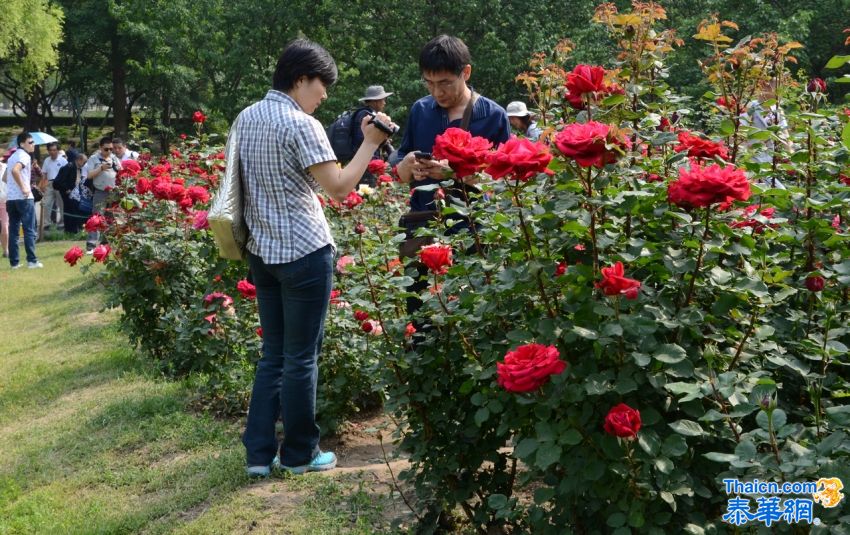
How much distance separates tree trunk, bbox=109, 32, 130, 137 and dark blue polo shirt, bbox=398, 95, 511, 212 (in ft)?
111

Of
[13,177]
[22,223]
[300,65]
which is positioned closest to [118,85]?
[22,223]

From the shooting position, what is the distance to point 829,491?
80.0 inches

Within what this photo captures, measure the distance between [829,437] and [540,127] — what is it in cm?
165

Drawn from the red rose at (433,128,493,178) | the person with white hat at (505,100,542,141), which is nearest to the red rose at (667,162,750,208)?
the red rose at (433,128,493,178)

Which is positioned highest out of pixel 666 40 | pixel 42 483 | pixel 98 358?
pixel 666 40

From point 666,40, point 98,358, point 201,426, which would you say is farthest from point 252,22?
point 666,40

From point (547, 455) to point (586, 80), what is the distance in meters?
1.08

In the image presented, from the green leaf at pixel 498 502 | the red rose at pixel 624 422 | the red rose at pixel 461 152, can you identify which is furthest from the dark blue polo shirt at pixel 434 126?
the red rose at pixel 624 422

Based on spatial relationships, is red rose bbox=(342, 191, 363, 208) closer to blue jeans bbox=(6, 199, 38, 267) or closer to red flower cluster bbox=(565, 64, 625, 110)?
red flower cluster bbox=(565, 64, 625, 110)

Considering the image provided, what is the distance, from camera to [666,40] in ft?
9.83

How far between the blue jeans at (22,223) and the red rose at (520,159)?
12636mm

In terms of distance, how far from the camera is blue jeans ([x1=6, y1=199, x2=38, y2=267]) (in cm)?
1333

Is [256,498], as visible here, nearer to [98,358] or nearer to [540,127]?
[540,127]

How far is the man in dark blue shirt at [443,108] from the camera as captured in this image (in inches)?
153
